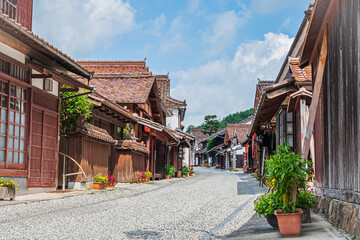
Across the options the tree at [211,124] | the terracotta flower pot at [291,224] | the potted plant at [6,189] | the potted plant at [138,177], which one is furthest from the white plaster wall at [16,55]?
the tree at [211,124]

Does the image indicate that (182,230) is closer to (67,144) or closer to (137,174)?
(67,144)

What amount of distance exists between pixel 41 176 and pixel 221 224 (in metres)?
7.05

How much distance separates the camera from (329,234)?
5.57 meters

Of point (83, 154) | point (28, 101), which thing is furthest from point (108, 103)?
point (28, 101)

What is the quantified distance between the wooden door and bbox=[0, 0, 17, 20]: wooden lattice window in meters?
3.00

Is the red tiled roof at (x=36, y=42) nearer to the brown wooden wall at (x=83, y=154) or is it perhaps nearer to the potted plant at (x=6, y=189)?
the brown wooden wall at (x=83, y=154)

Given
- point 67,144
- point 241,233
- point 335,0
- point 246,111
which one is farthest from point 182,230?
point 246,111

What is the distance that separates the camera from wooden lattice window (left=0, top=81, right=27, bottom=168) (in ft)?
36.0

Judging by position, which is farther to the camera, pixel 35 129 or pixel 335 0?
pixel 35 129

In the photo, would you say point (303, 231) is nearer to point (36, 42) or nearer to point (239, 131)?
point (36, 42)

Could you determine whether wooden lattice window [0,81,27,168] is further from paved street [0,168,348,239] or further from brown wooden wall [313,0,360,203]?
brown wooden wall [313,0,360,203]

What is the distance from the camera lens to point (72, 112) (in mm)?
15617

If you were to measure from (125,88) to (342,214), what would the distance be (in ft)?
70.1

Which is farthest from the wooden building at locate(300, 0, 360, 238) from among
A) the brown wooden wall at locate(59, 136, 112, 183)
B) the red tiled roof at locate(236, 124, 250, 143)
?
the red tiled roof at locate(236, 124, 250, 143)
